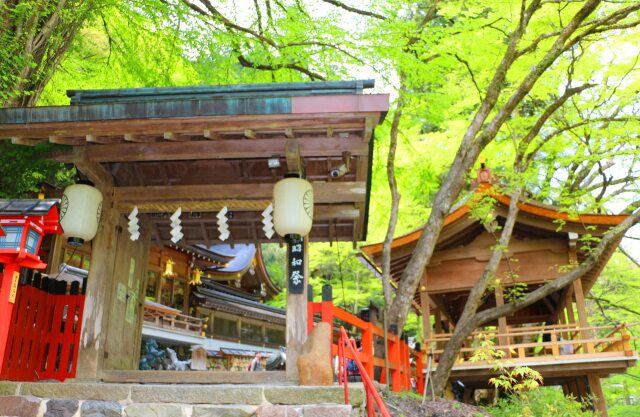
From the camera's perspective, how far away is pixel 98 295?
22.9ft

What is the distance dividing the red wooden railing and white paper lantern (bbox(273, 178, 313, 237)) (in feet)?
3.18

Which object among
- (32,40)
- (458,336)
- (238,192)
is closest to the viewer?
(238,192)

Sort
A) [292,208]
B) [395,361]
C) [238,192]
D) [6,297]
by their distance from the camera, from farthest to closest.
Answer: [395,361], [238,192], [292,208], [6,297]

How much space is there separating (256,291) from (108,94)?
24444 mm

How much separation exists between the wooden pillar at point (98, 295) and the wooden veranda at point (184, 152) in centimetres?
1

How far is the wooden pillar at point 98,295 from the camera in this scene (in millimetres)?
6754

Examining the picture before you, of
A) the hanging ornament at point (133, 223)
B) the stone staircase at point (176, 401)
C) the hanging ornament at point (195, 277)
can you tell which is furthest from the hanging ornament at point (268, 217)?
the hanging ornament at point (195, 277)

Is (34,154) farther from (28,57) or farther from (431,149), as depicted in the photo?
(431,149)

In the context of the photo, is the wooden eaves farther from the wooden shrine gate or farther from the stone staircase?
the stone staircase

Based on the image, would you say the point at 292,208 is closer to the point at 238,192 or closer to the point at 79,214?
the point at 238,192

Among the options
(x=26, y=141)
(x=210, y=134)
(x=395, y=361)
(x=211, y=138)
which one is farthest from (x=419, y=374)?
(x=26, y=141)

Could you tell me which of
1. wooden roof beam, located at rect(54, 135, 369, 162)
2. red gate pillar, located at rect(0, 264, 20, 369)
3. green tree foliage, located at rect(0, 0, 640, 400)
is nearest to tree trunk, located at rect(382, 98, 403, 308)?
green tree foliage, located at rect(0, 0, 640, 400)

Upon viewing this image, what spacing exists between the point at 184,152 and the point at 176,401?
3159 mm

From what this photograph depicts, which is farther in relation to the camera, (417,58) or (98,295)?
(417,58)
